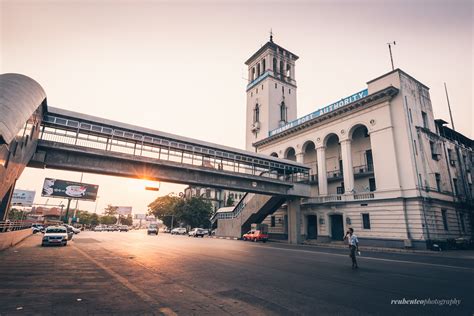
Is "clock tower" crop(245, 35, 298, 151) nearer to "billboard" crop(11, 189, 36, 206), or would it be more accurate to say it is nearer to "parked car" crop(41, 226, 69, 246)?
"parked car" crop(41, 226, 69, 246)

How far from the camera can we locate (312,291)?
661cm

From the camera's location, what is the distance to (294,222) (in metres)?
31.8

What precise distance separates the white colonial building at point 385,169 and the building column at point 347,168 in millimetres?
111

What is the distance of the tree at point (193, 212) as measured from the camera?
64562 millimetres

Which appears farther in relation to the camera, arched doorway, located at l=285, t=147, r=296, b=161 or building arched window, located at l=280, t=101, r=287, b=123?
building arched window, located at l=280, t=101, r=287, b=123

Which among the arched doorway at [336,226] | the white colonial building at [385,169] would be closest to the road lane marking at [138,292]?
the white colonial building at [385,169]

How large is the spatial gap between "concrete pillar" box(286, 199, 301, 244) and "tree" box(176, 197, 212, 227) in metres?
37.0

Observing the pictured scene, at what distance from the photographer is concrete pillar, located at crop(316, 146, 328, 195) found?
107 ft

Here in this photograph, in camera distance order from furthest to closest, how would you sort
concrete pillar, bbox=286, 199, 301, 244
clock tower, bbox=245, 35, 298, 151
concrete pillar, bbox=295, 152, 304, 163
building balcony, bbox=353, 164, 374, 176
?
1. clock tower, bbox=245, 35, 298, 151
2. concrete pillar, bbox=295, 152, 304, 163
3. concrete pillar, bbox=286, 199, 301, 244
4. building balcony, bbox=353, 164, 374, 176

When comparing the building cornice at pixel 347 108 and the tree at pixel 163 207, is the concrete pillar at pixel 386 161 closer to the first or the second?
the building cornice at pixel 347 108

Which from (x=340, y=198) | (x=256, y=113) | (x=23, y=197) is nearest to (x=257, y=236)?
(x=340, y=198)

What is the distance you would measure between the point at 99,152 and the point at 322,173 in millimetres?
26276

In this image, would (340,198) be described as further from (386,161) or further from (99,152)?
(99,152)

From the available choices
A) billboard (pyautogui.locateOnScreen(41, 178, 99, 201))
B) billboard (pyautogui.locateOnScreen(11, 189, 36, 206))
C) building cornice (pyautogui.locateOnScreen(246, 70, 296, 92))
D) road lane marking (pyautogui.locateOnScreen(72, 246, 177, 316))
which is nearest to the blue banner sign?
building cornice (pyautogui.locateOnScreen(246, 70, 296, 92))
